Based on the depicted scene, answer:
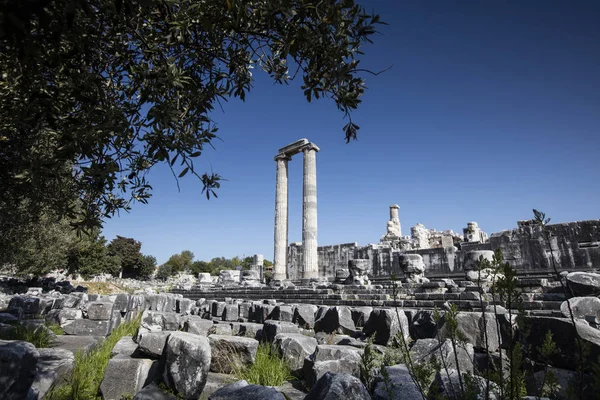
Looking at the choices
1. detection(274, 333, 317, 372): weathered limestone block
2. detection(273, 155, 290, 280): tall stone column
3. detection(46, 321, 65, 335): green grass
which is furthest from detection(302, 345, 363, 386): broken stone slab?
detection(273, 155, 290, 280): tall stone column

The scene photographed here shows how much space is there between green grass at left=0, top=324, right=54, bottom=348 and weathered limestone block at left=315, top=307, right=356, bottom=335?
A: 503 centimetres

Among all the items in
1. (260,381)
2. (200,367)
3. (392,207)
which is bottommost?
(260,381)

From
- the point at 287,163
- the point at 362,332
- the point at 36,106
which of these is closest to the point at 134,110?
the point at 36,106

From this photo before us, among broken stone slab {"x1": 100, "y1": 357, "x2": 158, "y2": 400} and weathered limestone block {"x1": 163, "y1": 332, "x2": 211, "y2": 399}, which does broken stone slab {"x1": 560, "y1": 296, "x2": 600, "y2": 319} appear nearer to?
weathered limestone block {"x1": 163, "y1": 332, "x2": 211, "y2": 399}

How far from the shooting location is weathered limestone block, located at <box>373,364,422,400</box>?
272 cm

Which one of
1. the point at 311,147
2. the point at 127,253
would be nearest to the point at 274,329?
the point at 311,147

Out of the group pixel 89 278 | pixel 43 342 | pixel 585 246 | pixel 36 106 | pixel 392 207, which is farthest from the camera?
pixel 89 278

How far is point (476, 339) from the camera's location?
4.74m

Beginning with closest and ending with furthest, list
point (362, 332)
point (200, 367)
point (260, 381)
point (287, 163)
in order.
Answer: point (200, 367) < point (260, 381) < point (362, 332) < point (287, 163)

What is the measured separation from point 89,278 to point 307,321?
1782 inches

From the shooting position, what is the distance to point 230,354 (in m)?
4.75

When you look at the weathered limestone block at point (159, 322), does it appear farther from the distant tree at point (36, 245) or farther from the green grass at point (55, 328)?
the distant tree at point (36, 245)

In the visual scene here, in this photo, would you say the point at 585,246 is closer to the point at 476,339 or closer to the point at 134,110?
the point at 476,339

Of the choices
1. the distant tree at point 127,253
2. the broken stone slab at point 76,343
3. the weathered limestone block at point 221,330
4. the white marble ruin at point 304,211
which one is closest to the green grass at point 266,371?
the weathered limestone block at point 221,330
